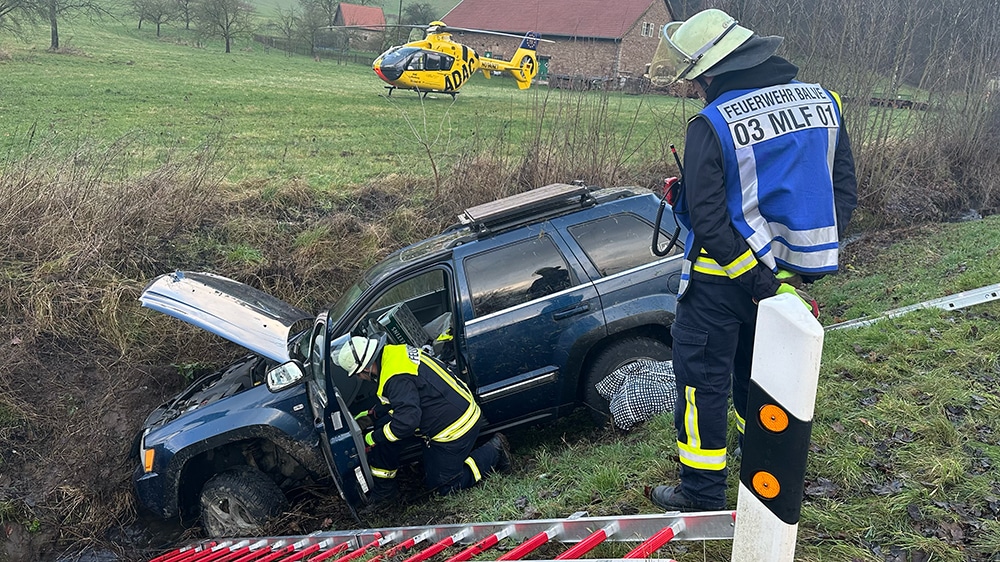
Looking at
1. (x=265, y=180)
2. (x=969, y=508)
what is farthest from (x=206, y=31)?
(x=969, y=508)

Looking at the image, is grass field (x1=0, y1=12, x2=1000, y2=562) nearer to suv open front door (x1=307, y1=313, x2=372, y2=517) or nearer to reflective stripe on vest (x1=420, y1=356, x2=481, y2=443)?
reflective stripe on vest (x1=420, y1=356, x2=481, y2=443)

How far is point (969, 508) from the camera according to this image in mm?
2920

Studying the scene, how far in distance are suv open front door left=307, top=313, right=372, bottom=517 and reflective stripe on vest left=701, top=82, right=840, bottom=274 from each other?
8.30 ft

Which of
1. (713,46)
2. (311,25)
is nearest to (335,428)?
(713,46)

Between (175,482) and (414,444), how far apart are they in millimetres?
1644

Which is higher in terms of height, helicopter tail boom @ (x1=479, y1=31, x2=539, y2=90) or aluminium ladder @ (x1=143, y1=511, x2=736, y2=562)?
helicopter tail boom @ (x1=479, y1=31, x2=539, y2=90)

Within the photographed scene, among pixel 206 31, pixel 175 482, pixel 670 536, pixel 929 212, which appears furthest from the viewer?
pixel 206 31

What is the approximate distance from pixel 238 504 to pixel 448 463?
1.48 m

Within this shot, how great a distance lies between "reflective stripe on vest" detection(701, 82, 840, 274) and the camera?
2.91m

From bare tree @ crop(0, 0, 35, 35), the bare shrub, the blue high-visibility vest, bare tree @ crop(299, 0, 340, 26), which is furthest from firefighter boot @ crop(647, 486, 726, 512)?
bare tree @ crop(299, 0, 340, 26)

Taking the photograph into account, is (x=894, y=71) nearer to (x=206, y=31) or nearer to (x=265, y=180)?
(x=265, y=180)

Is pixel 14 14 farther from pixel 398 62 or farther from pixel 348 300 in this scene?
pixel 348 300

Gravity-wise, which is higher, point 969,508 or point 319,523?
point 969,508

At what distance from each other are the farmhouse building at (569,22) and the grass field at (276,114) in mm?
4494
